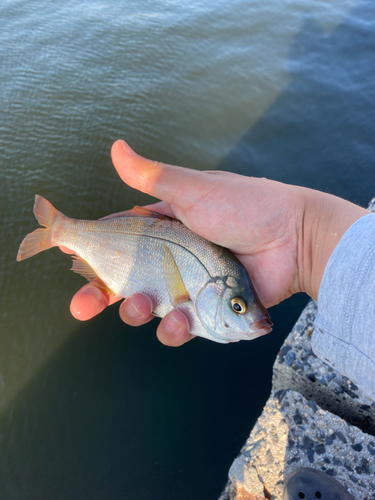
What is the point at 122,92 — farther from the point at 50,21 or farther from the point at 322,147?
the point at 322,147

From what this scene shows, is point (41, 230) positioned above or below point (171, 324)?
above

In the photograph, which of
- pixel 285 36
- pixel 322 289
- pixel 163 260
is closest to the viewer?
pixel 322 289

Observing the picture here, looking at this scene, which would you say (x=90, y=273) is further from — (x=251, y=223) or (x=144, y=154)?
(x=144, y=154)

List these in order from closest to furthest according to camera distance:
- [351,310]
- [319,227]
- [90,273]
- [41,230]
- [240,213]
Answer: [351,310] → [319,227] → [240,213] → [90,273] → [41,230]

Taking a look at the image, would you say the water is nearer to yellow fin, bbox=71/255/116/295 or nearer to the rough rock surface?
the rough rock surface

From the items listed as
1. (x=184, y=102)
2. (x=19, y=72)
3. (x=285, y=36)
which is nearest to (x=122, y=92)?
(x=184, y=102)

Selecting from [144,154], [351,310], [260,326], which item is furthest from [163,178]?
[144,154]
